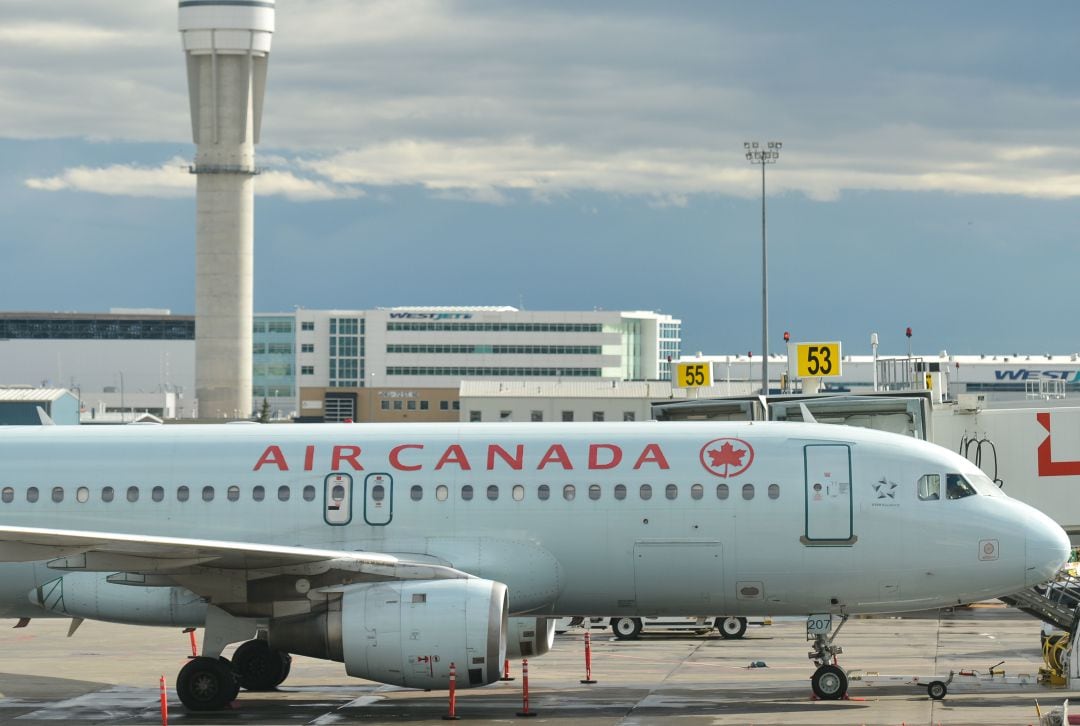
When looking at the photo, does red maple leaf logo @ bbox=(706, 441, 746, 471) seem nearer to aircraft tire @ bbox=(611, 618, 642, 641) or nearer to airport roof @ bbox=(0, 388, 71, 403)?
aircraft tire @ bbox=(611, 618, 642, 641)

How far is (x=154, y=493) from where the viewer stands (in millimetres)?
27406

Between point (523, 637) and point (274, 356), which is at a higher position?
point (274, 356)

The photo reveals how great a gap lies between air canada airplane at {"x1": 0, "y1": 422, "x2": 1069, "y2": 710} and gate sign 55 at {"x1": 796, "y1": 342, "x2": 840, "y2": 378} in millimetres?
17434

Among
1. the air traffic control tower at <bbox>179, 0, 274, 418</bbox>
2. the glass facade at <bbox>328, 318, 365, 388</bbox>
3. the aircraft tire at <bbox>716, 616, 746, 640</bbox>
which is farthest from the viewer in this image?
the glass facade at <bbox>328, 318, 365, 388</bbox>

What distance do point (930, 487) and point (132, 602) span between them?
13857 millimetres

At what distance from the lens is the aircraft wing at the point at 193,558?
78.9 feet

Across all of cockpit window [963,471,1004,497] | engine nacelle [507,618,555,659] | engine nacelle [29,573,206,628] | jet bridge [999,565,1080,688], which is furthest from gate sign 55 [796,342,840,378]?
engine nacelle [29,573,206,628]

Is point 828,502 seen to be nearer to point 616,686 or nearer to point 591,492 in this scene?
point 591,492

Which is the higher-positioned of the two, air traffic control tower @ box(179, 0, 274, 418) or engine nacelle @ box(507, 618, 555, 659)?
air traffic control tower @ box(179, 0, 274, 418)

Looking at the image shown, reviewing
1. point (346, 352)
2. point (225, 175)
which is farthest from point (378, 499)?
point (346, 352)

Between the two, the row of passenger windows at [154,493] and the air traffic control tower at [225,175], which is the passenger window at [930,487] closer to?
the row of passenger windows at [154,493]

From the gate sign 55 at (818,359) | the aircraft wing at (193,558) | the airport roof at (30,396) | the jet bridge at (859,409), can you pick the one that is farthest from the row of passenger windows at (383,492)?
the airport roof at (30,396)

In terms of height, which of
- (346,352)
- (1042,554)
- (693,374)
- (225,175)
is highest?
(225,175)

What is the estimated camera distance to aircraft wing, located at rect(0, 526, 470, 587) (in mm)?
24062
